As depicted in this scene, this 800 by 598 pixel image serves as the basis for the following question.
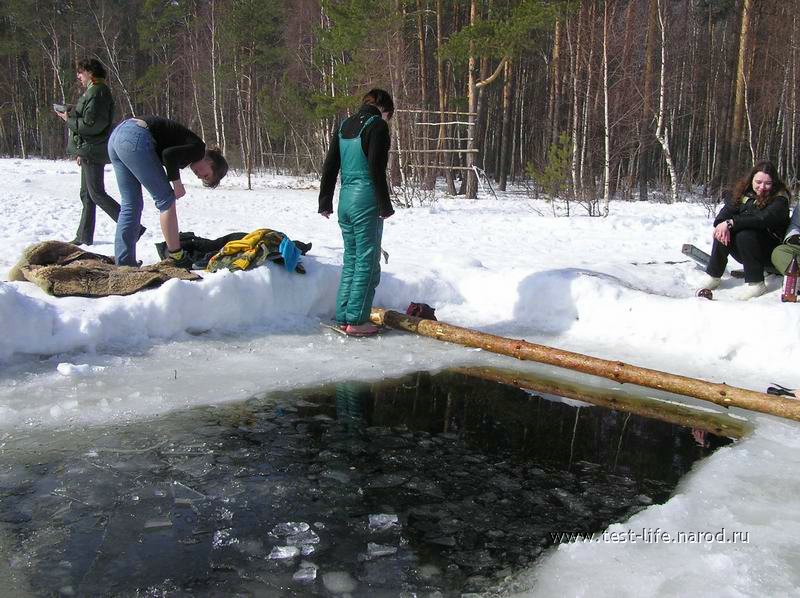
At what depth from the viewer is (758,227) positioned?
5664mm

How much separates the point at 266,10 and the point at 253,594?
2599cm

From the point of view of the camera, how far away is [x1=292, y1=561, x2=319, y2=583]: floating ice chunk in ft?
6.66

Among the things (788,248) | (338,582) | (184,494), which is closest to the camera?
(338,582)

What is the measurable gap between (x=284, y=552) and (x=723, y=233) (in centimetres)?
487

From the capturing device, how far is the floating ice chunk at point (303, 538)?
7.31 feet

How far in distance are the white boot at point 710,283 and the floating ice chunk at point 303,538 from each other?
499 centimetres

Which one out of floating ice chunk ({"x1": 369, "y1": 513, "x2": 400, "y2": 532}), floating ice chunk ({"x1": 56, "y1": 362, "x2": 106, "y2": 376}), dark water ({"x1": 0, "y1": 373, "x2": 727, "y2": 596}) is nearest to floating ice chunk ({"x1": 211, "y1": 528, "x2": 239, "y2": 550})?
dark water ({"x1": 0, "y1": 373, "x2": 727, "y2": 596})

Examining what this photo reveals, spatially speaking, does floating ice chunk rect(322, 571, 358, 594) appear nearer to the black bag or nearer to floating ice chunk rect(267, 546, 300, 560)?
floating ice chunk rect(267, 546, 300, 560)

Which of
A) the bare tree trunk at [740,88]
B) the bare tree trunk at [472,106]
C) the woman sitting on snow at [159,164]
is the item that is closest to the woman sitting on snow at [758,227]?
the woman sitting on snow at [159,164]

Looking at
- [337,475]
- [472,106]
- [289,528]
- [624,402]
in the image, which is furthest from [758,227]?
[472,106]

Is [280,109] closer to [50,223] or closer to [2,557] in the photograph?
[50,223]

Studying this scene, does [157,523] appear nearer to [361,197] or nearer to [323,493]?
[323,493]

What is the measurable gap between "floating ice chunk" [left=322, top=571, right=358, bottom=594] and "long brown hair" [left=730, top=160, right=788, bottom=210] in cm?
515

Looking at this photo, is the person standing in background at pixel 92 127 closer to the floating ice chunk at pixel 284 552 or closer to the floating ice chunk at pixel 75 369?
the floating ice chunk at pixel 75 369
